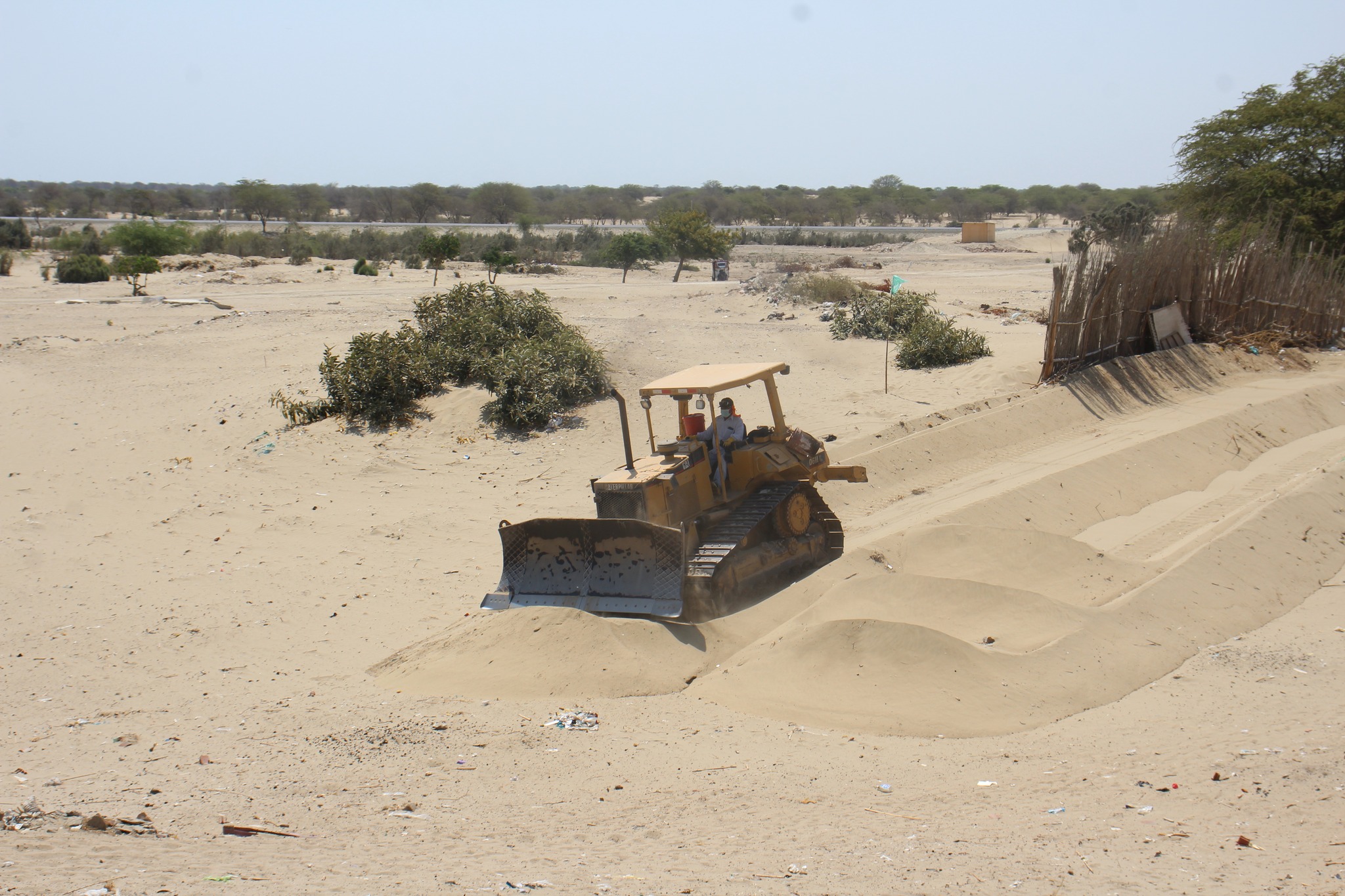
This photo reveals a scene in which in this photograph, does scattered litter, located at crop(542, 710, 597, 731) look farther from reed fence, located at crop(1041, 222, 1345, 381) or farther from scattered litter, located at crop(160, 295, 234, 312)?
scattered litter, located at crop(160, 295, 234, 312)

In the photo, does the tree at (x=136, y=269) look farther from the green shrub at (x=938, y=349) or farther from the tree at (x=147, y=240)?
the green shrub at (x=938, y=349)

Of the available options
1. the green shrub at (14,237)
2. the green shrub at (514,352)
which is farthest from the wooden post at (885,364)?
the green shrub at (14,237)

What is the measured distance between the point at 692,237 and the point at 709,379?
32.3m

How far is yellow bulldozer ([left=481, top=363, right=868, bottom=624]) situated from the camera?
323 inches

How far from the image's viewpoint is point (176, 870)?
4473 millimetres

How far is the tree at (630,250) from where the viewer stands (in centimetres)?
4003

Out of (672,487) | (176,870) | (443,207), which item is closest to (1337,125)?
(672,487)

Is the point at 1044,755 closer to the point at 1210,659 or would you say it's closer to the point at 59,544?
the point at 1210,659

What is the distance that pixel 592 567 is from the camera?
27.6 feet

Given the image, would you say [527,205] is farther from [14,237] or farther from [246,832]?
[246,832]

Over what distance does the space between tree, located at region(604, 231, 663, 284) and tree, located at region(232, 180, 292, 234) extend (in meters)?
37.2

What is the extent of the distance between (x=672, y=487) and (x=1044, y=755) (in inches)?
147

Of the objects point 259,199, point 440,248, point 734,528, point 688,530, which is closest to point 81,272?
point 440,248

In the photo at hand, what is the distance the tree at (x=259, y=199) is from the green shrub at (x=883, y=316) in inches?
2310
